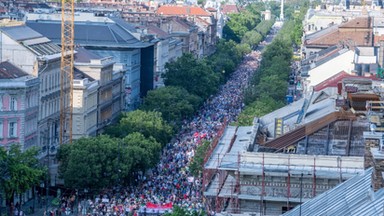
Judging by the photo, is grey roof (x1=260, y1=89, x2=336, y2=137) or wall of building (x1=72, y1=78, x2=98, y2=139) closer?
grey roof (x1=260, y1=89, x2=336, y2=137)

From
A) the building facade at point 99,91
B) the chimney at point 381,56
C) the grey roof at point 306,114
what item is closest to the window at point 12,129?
the building facade at point 99,91

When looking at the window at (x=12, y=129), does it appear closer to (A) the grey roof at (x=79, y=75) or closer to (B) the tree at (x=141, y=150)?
(B) the tree at (x=141, y=150)

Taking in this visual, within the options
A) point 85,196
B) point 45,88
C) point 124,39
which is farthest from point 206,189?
point 124,39

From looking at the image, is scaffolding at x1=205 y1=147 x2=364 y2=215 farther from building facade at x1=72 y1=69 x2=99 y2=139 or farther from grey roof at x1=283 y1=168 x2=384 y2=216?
building facade at x1=72 y1=69 x2=99 y2=139

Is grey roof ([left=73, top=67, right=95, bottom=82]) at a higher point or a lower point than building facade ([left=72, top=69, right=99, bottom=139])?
higher

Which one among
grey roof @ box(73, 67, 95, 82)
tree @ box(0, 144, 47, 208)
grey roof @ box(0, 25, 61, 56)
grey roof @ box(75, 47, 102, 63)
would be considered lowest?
tree @ box(0, 144, 47, 208)

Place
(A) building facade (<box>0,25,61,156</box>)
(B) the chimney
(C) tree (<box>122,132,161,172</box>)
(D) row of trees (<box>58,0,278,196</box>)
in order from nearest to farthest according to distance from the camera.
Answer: (D) row of trees (<box>58,0,278,196</box>) < (C) tree (<box>122,132,161,172</box>) < (A) building facade (<box>0,25,61,156</box>) < (B) the chimney

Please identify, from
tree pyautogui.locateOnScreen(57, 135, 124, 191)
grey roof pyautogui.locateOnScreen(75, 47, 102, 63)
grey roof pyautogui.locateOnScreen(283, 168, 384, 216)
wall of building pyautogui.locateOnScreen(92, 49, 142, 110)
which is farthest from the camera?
wall of building pyautogui.locateOnScreen(92, 49, 142, 110)

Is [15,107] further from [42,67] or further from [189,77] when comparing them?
[189,77]

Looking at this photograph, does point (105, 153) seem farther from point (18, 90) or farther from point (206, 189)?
point (206, 189)

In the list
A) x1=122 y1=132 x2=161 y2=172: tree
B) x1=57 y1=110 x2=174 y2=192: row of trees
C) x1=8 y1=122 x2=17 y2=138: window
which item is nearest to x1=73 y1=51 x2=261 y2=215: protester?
x1=57 y1=110 x2=174 y2=192: row of trees
